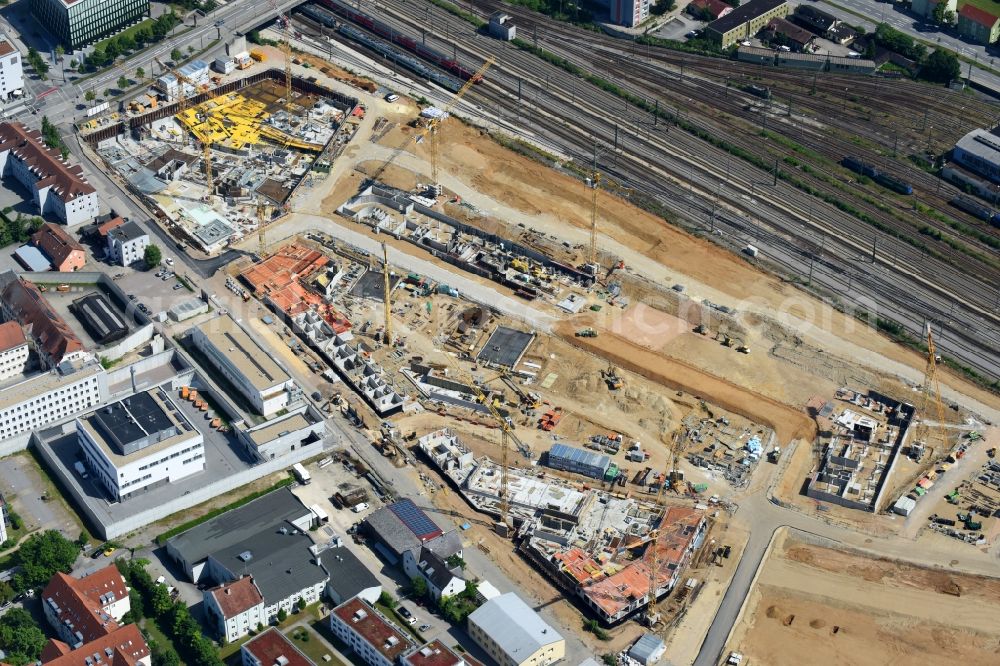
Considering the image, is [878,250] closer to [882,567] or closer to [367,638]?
[882,567]

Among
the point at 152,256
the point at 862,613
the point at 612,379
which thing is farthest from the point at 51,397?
the point at 862,613

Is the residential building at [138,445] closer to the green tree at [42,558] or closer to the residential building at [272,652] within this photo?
the green tree at [42,558]

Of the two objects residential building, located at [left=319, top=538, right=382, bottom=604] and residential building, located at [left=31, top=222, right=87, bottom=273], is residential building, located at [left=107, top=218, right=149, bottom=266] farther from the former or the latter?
residential building, located at [left=319, top=538, right=382, bottom=604]

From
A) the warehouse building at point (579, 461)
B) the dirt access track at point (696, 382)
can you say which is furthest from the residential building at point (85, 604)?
the dirt access track at point (696, 382)

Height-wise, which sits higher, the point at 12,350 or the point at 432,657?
the point at 12,350

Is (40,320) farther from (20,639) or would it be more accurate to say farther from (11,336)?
(20,639)

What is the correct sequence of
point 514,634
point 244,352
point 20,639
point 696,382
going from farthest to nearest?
point 696,382
point 244,352
point 514,634
point 20,639

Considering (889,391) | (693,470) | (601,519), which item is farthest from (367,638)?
(889,391)
